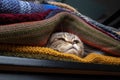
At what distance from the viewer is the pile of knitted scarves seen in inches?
19.4

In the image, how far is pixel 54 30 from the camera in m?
0.62

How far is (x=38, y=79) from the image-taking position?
1.68 feet

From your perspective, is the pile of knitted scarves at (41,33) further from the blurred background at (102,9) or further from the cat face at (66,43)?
the blurred background at (102,9)

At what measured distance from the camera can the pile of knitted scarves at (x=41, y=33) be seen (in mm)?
493

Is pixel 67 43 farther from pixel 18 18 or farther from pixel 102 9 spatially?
pixel 102 9

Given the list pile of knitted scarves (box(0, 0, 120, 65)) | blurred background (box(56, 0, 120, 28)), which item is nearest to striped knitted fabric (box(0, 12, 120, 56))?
pile of knitted scarves (box(0, 0, 120, 65))

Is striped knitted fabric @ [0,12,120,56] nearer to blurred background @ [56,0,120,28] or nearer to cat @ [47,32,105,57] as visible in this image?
cat @ [47,32,105,57]

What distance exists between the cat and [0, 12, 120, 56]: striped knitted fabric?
2 centimetres

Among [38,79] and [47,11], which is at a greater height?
[47,11]

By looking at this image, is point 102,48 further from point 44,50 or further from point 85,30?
point 44,50

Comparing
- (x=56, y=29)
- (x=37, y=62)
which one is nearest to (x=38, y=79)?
(x=37, y=62)

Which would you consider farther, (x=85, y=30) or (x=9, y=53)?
(x=85, y=30)

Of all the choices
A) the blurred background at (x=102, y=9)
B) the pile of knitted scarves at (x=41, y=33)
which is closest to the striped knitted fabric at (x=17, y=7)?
the pile of knitted scarves at (x=41, y=33)

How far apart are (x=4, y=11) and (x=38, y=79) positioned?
16 cm
